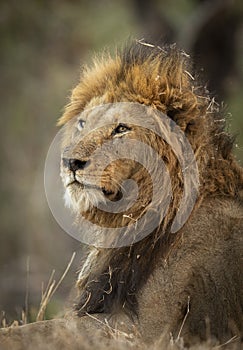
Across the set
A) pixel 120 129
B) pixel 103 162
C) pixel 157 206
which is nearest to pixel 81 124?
pixel 120 129

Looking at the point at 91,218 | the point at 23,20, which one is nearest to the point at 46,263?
the point at 23,20

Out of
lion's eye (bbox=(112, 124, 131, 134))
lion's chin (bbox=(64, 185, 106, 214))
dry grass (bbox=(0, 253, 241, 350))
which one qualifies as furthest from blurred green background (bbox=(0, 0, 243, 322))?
dry grass (bbox=(0, 253, 241, 350))

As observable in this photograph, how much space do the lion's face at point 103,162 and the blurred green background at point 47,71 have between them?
Result: 5287 mm

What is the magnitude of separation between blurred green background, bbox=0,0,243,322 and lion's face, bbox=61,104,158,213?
5287 millimetres

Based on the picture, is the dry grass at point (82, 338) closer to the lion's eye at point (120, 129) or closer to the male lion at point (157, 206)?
the male lion at point (157, 206)

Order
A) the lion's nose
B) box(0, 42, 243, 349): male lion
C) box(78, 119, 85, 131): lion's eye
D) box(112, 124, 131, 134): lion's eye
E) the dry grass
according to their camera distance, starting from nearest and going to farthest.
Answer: the dry grass
box(0, 42, 243, 349): male lion
the lion's nose
box(112, 124, 131, 134): lion's eye
box(78, 119, 85, 131): lion's eye

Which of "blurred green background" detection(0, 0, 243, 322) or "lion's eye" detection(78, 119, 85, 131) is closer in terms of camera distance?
"lion's eye" detection(78, 119, 85, 131)

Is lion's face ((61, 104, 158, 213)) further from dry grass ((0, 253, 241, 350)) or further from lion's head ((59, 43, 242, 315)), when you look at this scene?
dry grass ((0, 253, 241, 350))

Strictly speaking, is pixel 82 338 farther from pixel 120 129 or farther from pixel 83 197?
pixel 120 129

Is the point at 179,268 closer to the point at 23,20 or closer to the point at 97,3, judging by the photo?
the point at 23,20

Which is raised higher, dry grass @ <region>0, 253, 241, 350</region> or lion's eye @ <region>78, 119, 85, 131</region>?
lion's eye @ <region>78, 119, 85, 131</region>

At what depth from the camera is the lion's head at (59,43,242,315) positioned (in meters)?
6.04

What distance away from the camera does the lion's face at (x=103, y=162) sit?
6062 millimetres

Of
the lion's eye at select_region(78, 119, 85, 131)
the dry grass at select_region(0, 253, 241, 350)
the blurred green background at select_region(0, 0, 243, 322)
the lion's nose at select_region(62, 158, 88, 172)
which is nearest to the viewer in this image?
the dry grass at select_region(0, 253, 241, 350)
